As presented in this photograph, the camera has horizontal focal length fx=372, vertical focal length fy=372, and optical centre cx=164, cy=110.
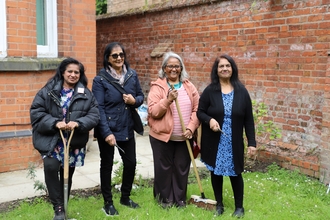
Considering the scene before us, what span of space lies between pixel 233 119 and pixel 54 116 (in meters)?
1.83

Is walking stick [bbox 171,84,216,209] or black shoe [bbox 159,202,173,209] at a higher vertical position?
walking stick [bbox 171,84,216,209]

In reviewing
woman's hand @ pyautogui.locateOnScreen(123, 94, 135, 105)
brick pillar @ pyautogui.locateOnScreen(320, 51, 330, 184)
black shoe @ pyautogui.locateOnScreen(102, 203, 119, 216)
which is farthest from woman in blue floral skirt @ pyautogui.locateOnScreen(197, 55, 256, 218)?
brick pillar @ pyautogui.locateOnScreen(320, 51, 330, 184)

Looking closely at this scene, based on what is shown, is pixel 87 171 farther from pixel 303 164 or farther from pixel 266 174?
pixel 303 164

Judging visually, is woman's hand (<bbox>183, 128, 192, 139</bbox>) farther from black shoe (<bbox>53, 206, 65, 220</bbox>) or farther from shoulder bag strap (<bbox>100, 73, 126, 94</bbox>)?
black shoe (<bbox>53, 206, 65, 220</bbox>)

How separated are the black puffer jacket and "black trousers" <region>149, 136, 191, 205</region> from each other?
2.97 ft

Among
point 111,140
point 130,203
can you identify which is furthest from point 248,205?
point 111,140

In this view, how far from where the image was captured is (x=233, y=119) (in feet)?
12.9

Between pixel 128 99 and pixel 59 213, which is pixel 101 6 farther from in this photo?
pixel 59 213

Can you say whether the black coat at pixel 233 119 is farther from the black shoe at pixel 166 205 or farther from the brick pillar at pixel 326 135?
the brick pillar at pixel 326 135

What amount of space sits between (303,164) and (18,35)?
4686 millimetres

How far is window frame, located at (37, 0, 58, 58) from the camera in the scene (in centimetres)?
628

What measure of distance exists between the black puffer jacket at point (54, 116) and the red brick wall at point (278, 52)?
11.0ft

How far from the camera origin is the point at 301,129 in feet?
18.6

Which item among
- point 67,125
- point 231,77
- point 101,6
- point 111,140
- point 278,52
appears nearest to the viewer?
point 67,125
